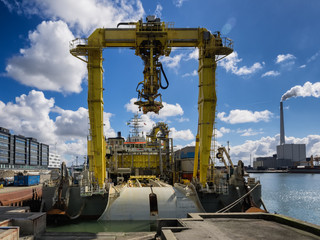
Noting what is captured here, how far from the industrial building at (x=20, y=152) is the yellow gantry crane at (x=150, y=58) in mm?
71339

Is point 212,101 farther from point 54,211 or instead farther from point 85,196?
point 54,211

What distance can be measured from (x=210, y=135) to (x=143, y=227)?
26.7ft

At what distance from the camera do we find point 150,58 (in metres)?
19.5

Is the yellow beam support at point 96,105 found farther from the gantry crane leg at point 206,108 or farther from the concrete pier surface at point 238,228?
the concrete pier surface at point 238,228

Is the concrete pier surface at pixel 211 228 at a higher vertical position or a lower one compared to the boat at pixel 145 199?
higher

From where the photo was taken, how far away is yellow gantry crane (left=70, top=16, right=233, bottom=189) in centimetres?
1914

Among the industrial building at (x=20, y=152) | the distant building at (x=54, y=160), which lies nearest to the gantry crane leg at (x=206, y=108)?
the industrial building at (x=20, y=152)

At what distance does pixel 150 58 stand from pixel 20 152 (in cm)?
8653

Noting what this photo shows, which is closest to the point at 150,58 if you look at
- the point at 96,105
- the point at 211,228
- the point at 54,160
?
the point at 96,105

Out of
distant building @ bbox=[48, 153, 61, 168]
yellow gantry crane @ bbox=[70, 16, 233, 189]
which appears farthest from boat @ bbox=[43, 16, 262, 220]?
distant building @ bbox=[48, 153, 61, 168]

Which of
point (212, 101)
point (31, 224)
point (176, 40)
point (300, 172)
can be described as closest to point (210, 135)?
→ point (212, 101)

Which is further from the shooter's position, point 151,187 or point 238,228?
point 151,187

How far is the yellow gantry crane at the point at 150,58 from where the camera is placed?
19.1 m

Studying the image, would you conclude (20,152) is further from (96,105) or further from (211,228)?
(211,228)
